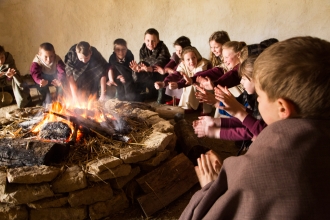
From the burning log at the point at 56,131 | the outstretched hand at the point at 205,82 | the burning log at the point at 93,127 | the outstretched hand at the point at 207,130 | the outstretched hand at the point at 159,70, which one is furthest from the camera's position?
the outstretched hand at the point at 159,70

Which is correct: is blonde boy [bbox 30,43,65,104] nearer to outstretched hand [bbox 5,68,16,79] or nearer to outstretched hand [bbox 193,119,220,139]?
outstretched hand [bbox 5,68,16,79]

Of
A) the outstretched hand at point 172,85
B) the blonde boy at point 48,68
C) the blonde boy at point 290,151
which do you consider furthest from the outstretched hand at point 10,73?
the blonde boy at point 290,151

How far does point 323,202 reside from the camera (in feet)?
3.42

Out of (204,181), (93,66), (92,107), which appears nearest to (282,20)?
(93,66)

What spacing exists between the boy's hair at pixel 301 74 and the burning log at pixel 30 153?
2.06m

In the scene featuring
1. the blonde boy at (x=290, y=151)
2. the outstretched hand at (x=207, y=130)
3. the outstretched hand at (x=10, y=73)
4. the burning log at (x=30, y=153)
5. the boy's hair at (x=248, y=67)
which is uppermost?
the outstretched hand at (x=10, y=73)

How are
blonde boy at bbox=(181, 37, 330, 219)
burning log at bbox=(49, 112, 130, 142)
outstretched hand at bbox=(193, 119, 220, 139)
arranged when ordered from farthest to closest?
burning log at bbox=(49, 112, 130, 142), outstretched hand at bbox=(193, 119, 220, 139), blonde boy at bbox=(181, 37, 330, 219)

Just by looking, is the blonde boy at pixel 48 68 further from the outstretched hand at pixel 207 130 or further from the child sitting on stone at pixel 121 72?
the outstretched hand at pixel 207 130

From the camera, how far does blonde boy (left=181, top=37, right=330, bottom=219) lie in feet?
3.37

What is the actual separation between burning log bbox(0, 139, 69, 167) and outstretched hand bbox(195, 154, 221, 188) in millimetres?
1504

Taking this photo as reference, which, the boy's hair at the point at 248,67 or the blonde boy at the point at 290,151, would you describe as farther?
the boy's hair at the point at 248,67

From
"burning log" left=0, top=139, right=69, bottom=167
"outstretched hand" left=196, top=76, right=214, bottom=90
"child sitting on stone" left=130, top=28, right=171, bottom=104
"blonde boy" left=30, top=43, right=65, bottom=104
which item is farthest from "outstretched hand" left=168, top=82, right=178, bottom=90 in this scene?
"blonde boy" left=30, top=43, right=65, bottom=104

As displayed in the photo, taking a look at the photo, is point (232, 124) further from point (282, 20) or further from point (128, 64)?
point (282, 20)

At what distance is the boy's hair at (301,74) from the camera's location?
1063mm
